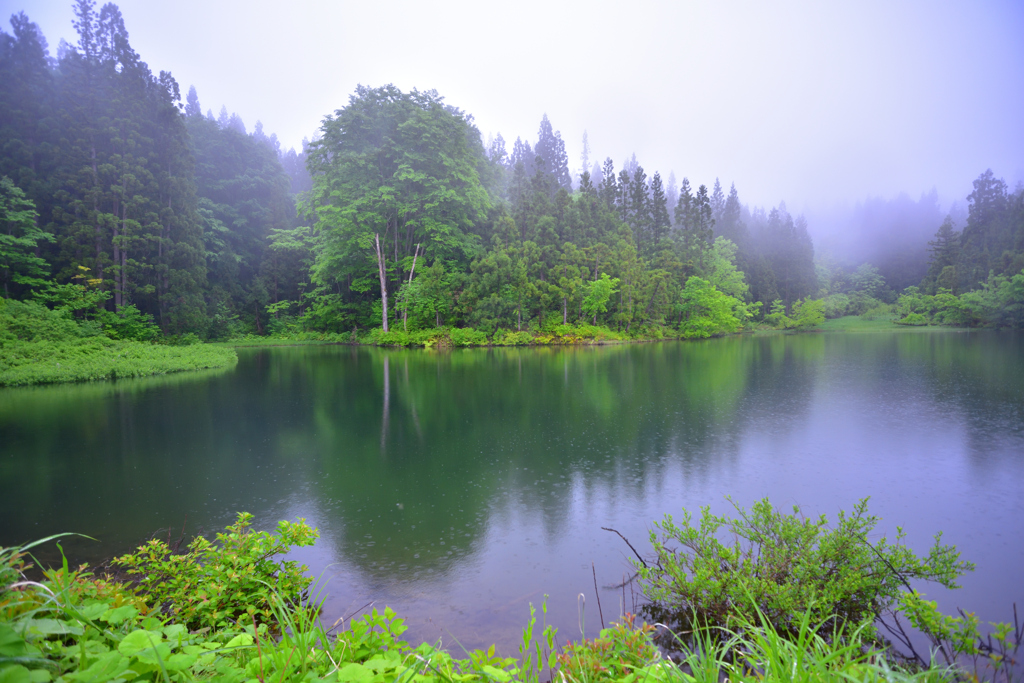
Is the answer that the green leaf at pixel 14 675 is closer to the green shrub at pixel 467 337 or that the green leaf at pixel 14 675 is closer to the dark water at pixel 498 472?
the dark water at pixel 498 472

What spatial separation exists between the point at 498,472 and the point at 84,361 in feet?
44.8

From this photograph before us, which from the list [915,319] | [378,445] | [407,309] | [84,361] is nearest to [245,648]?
[378,445]

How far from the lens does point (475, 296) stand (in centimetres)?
2570

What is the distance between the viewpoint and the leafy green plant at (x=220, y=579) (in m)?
2.52

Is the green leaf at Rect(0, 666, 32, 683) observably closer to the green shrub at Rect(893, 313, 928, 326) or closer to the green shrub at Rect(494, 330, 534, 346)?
the green shrub at Rect(494, 330, 534, 346)

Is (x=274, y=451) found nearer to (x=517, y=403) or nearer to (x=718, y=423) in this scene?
(x=517, y=403)

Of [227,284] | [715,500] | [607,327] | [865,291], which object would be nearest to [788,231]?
[865,291]

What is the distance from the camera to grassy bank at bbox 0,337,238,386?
480 inches

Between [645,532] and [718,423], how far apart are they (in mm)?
4243

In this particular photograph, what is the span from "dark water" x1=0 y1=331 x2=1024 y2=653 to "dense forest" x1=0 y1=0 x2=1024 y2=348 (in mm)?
12920

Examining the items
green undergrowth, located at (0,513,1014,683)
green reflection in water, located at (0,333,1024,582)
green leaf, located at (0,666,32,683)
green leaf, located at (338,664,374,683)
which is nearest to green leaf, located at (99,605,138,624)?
green undergrowth, located at (0,513,1014,683)

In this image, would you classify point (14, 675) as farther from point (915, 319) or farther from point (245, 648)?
point (915, 319)

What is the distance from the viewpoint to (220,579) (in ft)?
8.81

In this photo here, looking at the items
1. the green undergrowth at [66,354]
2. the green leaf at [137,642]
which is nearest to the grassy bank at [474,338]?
the green undergrowth at [66,354]
